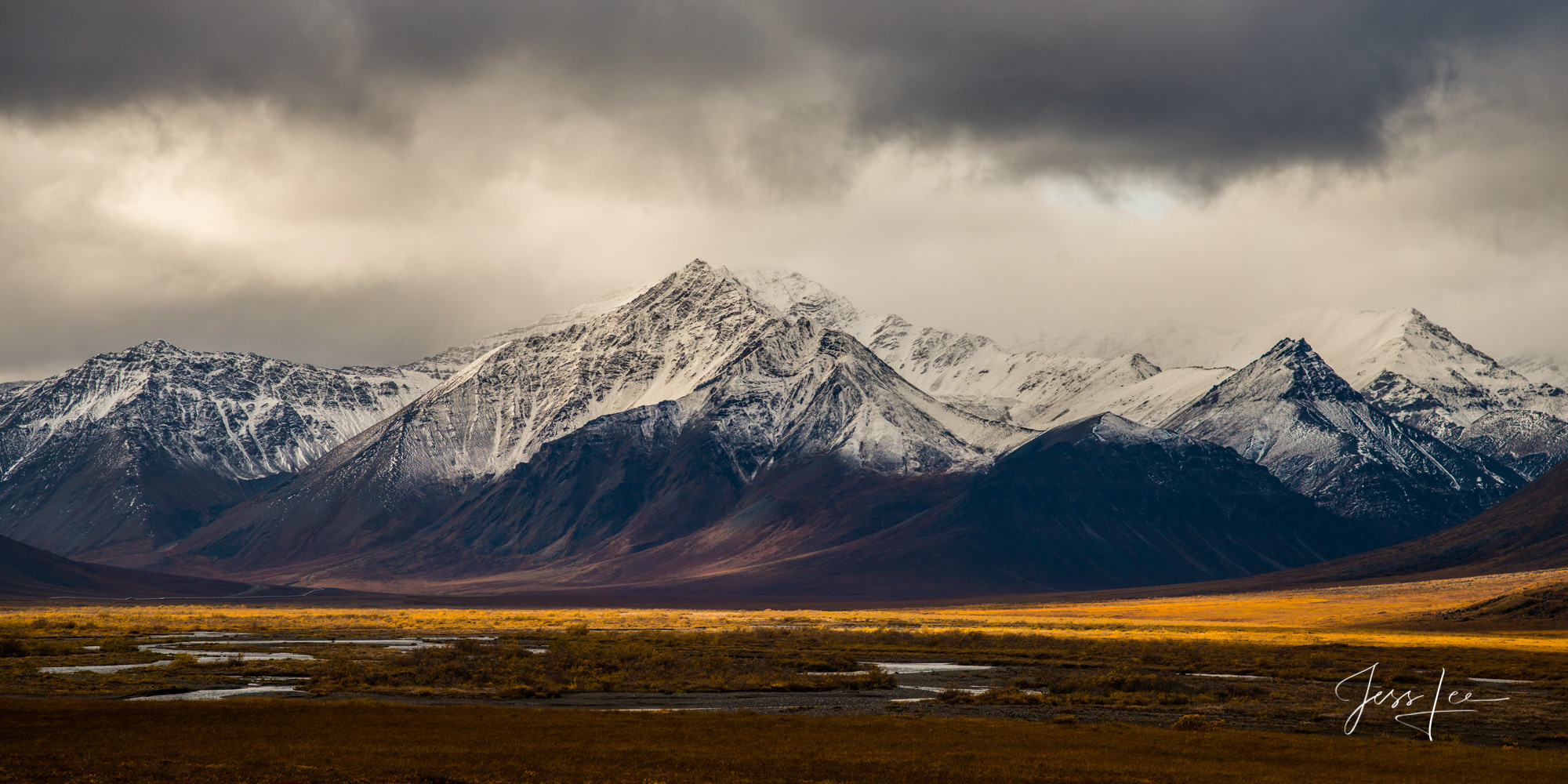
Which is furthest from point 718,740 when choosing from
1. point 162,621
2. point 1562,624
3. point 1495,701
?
point 1562,624

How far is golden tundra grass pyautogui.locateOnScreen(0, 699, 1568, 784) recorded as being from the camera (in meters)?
52.0

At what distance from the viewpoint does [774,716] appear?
234 ft
